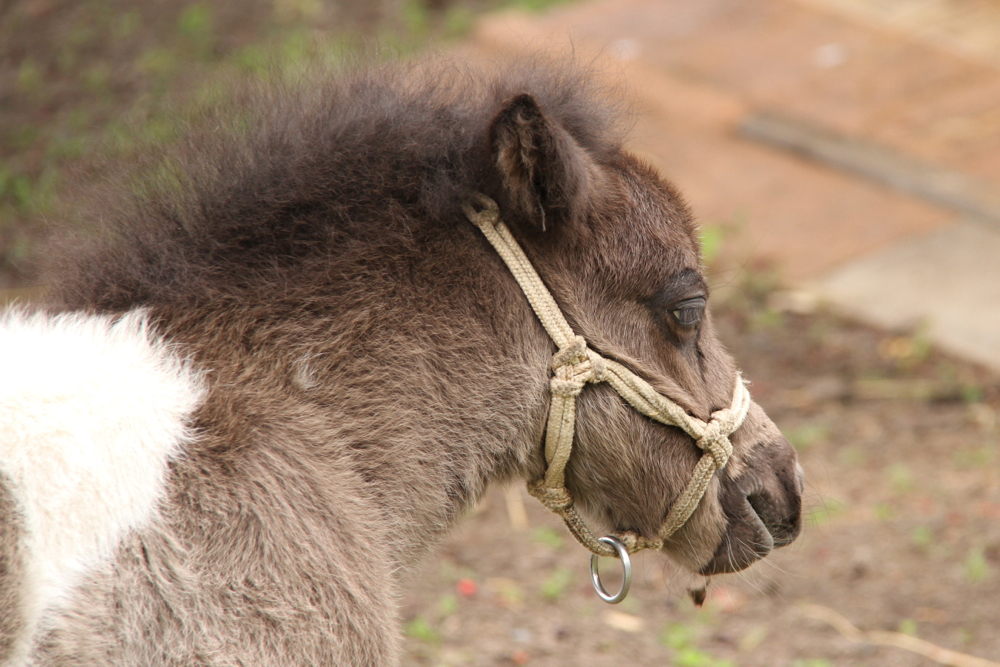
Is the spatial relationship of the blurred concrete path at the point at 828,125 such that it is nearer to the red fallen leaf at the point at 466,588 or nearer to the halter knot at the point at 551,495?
the red fallen leaf at the point at 466,588

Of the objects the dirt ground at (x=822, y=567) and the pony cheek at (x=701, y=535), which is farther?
the dirt ground at (x=822, y=567)

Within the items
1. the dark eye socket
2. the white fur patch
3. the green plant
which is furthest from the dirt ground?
the white fur patch

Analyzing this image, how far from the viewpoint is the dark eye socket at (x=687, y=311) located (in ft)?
6.97

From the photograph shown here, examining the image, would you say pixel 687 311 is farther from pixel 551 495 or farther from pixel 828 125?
pixel 828 125

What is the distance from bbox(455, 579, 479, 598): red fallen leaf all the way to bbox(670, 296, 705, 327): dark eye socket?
6.59ft

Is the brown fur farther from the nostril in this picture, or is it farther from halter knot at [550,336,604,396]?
the nostril

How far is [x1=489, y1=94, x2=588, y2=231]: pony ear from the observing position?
181 cm

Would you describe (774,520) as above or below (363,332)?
below

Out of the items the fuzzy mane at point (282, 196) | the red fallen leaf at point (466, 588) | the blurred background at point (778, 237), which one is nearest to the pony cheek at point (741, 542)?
the blurred background at point (778, 237)

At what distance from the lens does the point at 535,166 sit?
6.16 feet

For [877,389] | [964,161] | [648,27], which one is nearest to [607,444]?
[877,389]

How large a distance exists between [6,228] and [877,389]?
492 cm

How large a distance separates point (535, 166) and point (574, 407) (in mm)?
508

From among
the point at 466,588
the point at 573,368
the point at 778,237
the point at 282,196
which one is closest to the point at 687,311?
the point at 573,368
